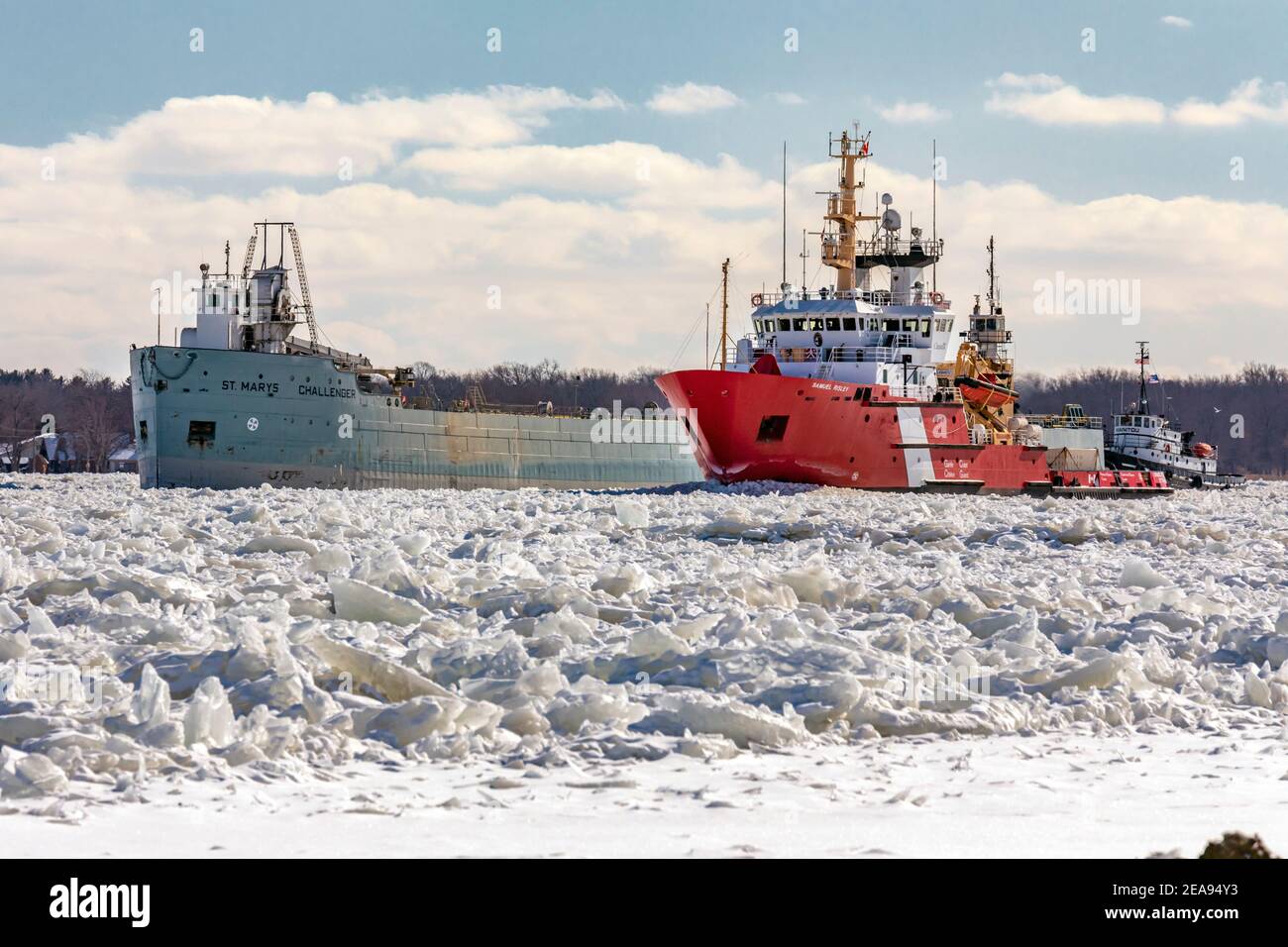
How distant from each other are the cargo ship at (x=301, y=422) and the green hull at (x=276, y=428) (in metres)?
0.03

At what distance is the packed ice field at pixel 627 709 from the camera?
486 centimetres

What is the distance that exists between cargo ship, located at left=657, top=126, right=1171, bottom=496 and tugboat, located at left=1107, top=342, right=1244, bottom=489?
10.7m

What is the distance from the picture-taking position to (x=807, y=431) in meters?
32.2

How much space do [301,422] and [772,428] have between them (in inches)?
522

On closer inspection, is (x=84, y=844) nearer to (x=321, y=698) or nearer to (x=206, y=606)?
(x=321, y=698)

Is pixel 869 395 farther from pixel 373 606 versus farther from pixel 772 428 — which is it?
pixel 373 606

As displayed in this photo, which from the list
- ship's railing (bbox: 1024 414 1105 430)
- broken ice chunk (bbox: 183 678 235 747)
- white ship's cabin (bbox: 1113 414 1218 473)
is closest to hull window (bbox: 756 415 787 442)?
ship's railing (bbox: 1024 414 1105 430)

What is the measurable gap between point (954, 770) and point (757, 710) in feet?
3.11

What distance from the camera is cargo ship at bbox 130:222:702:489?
36.4 metres

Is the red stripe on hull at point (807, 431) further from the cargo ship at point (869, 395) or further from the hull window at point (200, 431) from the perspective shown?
the hull window at point (200, 431)

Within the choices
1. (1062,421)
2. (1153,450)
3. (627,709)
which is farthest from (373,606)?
(1153,450)

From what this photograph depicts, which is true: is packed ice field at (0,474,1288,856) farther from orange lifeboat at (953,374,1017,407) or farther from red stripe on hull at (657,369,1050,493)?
orange lifeboat at (953,374,1017,407)

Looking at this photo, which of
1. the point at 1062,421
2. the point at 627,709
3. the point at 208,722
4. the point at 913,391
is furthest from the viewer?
the point at 1062,421

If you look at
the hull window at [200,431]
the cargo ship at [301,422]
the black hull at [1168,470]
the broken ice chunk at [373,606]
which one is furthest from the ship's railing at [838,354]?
the broken ice chunk at [373,606]
